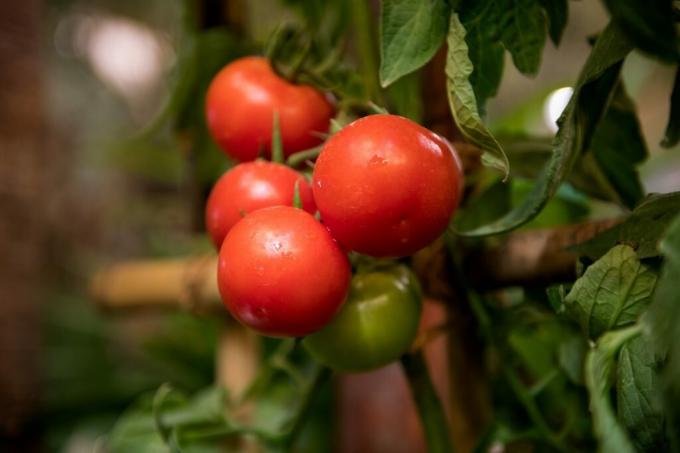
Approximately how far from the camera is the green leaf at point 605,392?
21 cm

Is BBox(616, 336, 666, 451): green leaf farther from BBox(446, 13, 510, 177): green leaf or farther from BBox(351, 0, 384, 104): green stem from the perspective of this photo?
BBox(351, 0, 384, 104): green stem

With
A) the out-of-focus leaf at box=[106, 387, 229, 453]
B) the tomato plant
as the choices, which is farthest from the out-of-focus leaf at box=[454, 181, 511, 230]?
the out-of-focus leaf at box=[106, 387, 229, 453]

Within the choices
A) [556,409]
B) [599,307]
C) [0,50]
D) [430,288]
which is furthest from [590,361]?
[0,50]

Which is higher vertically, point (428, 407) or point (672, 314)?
point (672, 314)

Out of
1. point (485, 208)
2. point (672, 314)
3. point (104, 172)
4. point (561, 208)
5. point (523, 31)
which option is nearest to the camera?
point (672, 314)

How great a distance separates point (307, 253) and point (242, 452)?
0.36 meters

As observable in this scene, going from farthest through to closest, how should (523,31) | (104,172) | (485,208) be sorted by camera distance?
(104,172) → (485,208) → (523,31)

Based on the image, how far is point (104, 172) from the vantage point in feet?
6.93

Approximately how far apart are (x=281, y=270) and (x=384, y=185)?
53 millimetres

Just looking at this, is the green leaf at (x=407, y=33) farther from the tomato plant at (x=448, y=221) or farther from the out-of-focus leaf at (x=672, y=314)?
the out-of-focus leaf at (x=672, y=314)

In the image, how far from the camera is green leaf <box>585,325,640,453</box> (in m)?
0.21

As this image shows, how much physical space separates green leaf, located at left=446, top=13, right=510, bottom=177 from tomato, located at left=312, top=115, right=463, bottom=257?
0.05 feet

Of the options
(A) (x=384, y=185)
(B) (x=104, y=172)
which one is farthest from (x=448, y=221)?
(B) (x=104, y=172)

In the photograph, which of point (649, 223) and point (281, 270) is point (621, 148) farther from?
point (281, 270)
